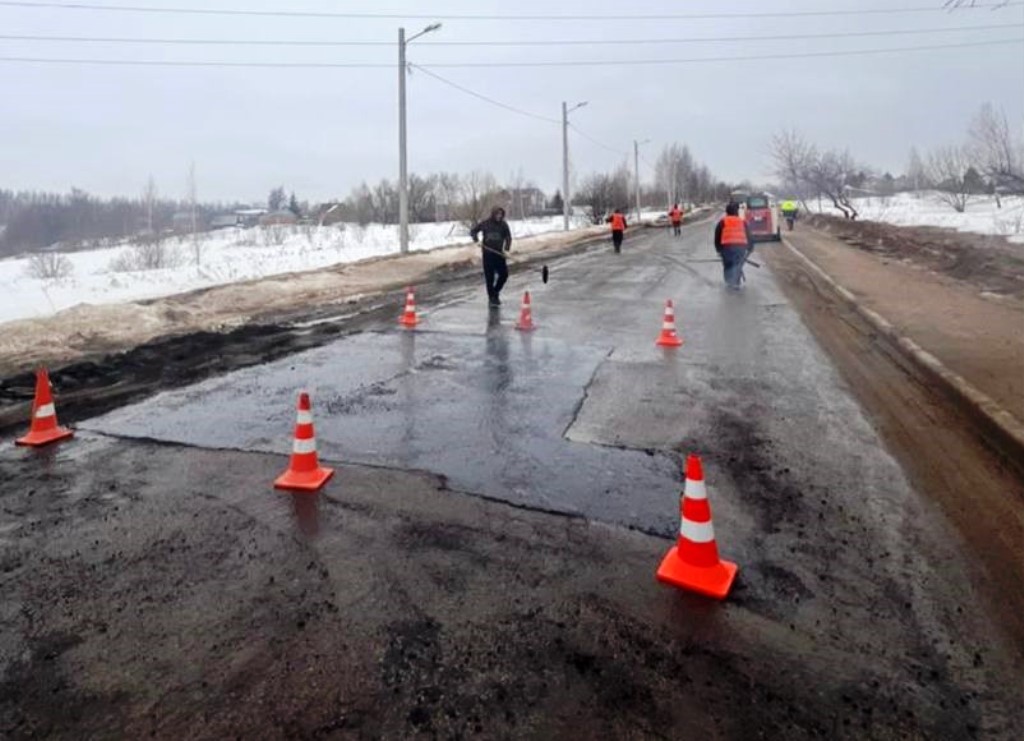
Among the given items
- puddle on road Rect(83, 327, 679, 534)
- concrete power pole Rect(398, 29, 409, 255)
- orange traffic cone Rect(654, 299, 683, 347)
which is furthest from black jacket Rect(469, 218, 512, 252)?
concrete power pole Rect(398, 29, 409, 255)

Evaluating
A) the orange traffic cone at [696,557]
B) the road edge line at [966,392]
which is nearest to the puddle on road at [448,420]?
the orange traffic cone at [696,557]

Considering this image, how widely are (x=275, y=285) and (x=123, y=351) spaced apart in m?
7.03

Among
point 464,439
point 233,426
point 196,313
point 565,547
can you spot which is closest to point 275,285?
point 196,313

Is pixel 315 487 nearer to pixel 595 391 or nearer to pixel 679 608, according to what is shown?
pixel 679 608

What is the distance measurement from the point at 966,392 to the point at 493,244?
823 centimetres

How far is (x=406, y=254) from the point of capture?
24.6 meters

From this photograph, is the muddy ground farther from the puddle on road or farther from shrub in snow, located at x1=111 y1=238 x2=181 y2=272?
shrub in snow, located at x1=111 y1=238 x2=181 y2=272

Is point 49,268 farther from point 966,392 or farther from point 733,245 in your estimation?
point 966,392

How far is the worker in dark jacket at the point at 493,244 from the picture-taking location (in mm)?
12734

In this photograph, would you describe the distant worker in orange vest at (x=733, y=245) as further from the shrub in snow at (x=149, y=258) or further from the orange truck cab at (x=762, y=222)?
the shrub in snow at (x=149, y=258)

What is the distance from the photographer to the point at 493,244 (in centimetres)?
1272

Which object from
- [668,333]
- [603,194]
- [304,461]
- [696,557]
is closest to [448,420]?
[304,461]

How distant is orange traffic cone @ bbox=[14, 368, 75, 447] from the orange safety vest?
45.6 feet

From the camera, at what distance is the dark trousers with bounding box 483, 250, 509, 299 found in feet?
42.0
